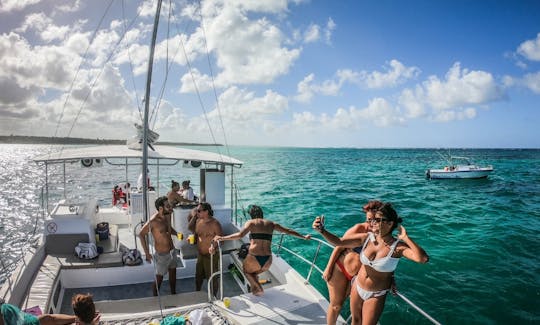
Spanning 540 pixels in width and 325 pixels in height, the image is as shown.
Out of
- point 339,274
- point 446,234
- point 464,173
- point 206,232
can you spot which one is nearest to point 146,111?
point 206,232

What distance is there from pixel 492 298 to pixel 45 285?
10.9 metres

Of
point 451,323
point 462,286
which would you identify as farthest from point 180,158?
point 462,286

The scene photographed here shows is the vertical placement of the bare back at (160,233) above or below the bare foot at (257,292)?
above

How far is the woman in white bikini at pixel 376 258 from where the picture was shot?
2982 mm

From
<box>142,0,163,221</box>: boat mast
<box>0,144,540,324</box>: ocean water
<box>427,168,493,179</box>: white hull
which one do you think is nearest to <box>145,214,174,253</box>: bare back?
<box>142,0,163,221</box>: boat mast

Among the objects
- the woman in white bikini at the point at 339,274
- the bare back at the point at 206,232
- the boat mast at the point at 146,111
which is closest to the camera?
the woman in white bikini at the point at 339,274

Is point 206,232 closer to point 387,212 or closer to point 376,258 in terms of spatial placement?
point 376,258

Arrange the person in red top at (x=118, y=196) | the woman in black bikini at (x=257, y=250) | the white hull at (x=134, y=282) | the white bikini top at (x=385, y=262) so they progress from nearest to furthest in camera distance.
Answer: the white bikini top at (x=385, y=262) → the white hull at (x=134, y=282) → the woman in black bikini at (x=257, y=250) → the person in red top at (x=118, y=196)

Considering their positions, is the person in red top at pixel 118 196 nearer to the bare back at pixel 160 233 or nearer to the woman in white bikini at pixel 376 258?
the bare back at pixel 160 233

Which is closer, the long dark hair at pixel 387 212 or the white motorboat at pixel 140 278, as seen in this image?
the long dark hair at pixel 387 212

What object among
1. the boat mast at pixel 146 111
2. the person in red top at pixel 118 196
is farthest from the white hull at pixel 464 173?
the boat mast at pixel 146 111

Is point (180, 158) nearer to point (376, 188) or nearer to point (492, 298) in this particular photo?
point (492, 298)

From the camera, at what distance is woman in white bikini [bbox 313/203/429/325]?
9.78 ft

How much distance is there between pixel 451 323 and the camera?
7.28 meters
